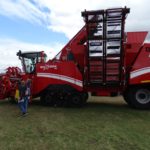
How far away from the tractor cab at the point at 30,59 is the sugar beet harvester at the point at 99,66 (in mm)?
614

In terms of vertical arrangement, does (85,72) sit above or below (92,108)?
above

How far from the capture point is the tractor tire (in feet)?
46.0

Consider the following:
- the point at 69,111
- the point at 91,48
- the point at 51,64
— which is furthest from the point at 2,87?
the point at 91,48

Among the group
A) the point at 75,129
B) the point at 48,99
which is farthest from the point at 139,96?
the point at 75,129

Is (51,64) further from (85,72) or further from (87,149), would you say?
(87,149)

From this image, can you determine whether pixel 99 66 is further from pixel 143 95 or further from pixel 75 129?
pixel 75 129

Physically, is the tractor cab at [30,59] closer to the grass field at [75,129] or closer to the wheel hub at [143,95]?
the grass field at [75,129]

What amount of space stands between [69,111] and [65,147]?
18.3 feet

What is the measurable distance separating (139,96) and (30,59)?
594 centimetres

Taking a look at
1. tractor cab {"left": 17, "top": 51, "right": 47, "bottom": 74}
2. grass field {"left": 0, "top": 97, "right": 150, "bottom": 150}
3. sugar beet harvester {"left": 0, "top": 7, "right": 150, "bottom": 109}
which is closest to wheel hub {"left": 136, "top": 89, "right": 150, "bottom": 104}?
sugar beet harvester {"left": 0, "top": 7, "right": 150, "bottom": 109}

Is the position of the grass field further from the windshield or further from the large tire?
the windshield

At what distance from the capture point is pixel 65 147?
793 centimetres

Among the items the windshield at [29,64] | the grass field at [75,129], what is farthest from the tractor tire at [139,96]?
the windshield at [29,64]

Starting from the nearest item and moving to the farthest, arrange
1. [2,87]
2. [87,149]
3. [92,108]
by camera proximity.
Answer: [87,149] → [92,108] → [2,87]
